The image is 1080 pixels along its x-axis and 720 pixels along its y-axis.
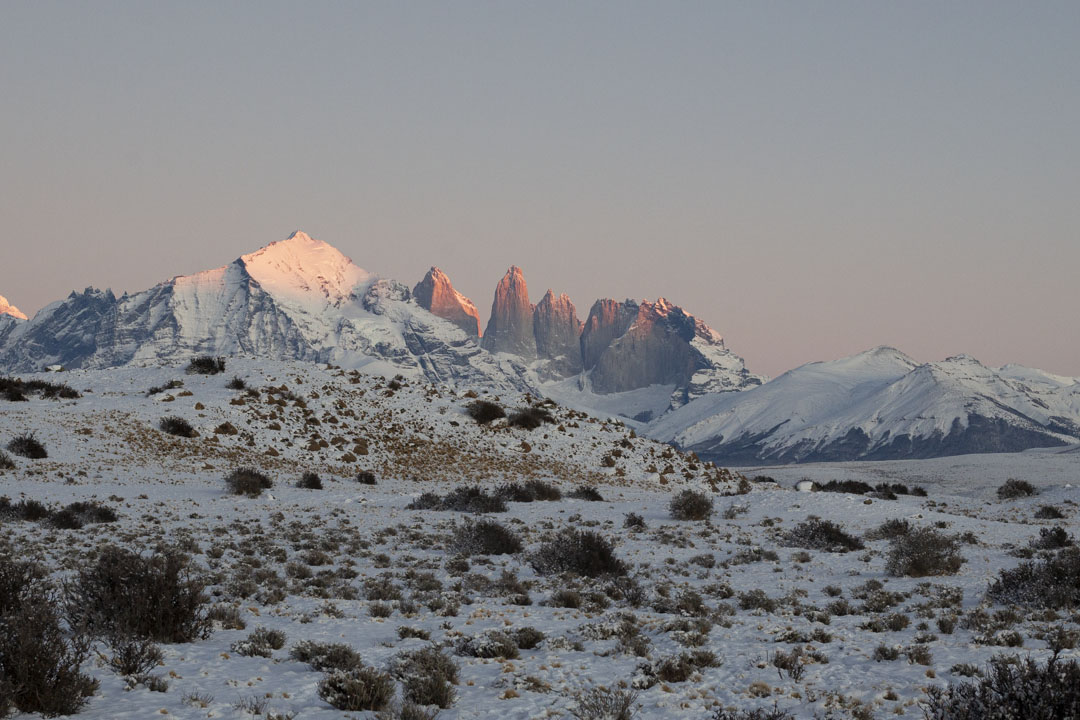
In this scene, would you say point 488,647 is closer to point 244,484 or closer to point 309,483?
point 244,484

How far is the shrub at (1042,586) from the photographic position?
13.3m

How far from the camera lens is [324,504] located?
1160 inches

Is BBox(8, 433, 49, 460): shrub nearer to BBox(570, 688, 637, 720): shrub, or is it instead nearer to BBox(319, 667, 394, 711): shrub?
BBox(319, 667, 394, 711): shrub

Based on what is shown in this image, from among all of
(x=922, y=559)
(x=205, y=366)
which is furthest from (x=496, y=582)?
(x=205, y=366)

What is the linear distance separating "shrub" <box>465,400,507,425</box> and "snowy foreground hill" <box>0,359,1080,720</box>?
314 inches

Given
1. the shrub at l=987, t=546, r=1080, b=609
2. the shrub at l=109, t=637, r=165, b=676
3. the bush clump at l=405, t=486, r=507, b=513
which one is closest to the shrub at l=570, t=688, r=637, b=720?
the shrub at l=109, t=637, r=165, b=676

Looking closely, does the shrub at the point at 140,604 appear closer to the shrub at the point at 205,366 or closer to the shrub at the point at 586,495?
the shrub at the point at 586,495

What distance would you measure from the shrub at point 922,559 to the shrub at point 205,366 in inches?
1758

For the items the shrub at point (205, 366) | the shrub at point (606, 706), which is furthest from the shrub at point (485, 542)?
the shrub at point (205, 366)

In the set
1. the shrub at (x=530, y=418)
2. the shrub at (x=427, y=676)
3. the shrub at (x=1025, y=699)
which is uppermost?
Result: the shrub at (x=530, y=418)

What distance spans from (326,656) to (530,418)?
42795mm

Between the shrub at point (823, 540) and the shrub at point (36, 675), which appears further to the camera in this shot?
the shrub at point (823, 540)

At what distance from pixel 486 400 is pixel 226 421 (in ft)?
56.7

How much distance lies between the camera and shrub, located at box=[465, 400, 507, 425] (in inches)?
2036
